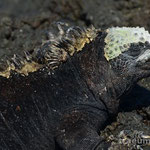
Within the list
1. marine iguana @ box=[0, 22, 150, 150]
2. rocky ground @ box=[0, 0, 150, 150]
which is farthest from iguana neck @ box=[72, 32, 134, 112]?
rocky ground @ box=[0, 0, 150, 150]

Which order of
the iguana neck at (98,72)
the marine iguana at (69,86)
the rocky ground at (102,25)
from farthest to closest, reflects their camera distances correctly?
the rocky ground at (102,25), the iguana neck at (98,72), the marine iguana at (69,86)

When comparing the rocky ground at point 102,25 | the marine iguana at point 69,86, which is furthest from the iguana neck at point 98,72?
the rocky ground at point 102,25

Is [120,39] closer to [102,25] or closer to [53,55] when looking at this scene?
[53,55]

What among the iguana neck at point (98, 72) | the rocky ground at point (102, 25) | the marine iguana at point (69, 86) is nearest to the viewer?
the marine iguana at point (69, 86)

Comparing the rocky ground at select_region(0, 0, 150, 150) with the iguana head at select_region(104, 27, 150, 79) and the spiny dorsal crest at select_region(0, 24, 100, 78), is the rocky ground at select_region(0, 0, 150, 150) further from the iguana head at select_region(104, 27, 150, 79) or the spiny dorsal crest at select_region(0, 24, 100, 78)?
the spiny dorsal crest at select_region(0, 24, 100, 78)

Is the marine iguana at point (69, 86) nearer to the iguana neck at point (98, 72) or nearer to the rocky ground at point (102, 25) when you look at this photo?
the iguana neck at point (98, 72)

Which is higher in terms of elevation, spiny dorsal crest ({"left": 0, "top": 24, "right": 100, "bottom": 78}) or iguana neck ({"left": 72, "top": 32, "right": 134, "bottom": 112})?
spiny dorsal crest ({"left": 0, "top": 24, "right": 100, "bottom": 78})

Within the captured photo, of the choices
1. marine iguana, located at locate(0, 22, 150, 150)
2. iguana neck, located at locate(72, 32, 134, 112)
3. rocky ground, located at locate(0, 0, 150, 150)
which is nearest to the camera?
marine iguana, located at locate(0, 22, 150, 150)

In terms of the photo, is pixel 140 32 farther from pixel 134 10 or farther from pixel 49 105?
pixel 134 10
